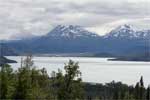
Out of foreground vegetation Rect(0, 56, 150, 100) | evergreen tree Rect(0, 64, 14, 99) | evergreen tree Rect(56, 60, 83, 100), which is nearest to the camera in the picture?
evergreen tree Rect(0, 64, 14, 99)

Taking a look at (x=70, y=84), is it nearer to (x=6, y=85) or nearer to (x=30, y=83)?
(x=30, y=83)

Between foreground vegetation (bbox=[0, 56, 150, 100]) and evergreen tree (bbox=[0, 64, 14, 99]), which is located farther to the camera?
foreground vegetation (bbox=[0, 56, 150, 100])

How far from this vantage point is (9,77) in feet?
149

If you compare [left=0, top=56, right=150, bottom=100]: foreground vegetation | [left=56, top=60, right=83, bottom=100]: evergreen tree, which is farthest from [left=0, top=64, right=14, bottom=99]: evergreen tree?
[left=56, top=60, right=83, bottom=100]: evergreen tree

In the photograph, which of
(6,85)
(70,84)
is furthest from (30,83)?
(70,84)

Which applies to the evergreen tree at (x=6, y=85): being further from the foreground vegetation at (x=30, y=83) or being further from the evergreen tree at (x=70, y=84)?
the evergreen tree at (x=70, y=84)

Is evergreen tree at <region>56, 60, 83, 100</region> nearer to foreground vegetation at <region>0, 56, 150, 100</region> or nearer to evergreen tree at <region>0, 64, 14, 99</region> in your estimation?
foreground vegetation at <region>0, 56, 150, 100</region>

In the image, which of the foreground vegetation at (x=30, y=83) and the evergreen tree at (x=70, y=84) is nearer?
the foreground vegetation at (x=30, y=83)

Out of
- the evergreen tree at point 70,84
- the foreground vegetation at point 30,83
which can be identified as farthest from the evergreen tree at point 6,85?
the evergreen tree at point 70,84

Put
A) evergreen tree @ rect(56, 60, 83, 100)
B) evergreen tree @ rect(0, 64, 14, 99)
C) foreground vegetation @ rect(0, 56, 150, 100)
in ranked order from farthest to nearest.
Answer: evergreen tree @ rect(56, 60, 83, 100)
foreground vegetation @ rect(0, 56, 150, 100)
evergreen tree @ rect(0, 64, 14, 99)

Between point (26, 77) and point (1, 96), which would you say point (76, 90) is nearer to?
point (26, 77)

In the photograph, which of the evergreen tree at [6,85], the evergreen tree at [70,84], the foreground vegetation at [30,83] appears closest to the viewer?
the evergreen tree at [6,85]

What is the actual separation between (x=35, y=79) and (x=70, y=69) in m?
4.94

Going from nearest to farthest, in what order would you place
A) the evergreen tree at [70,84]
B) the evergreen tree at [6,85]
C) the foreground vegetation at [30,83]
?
the evergreen tree at [6,85] → the foreground vegetation at [30,83] → the evergreen tree at [70,84]
